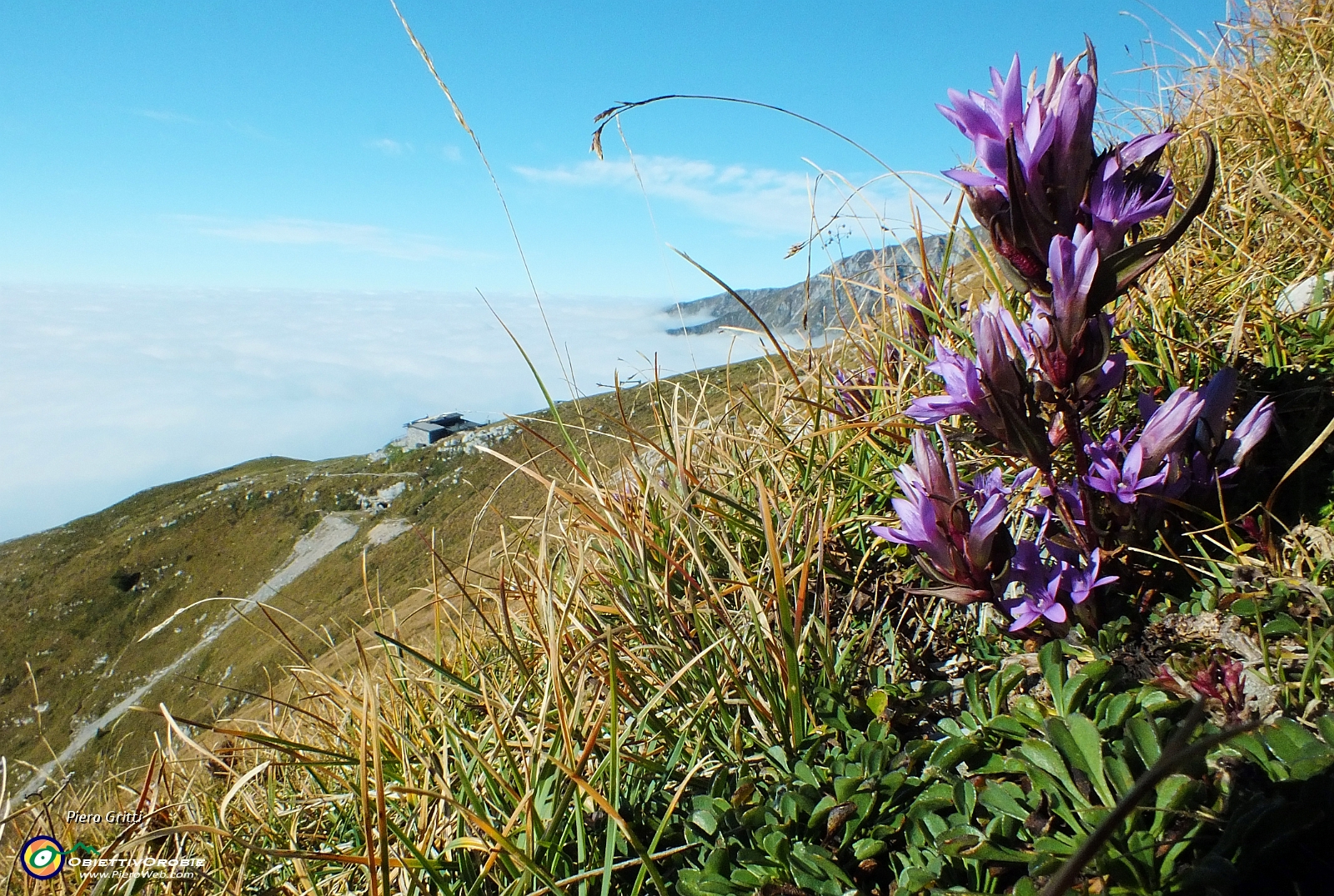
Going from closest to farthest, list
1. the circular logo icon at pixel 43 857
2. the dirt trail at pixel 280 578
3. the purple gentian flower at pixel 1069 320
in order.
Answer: the purple gentian flower at pixel 1069 320
the circular logo icon at pixel 43 857
the dirt trail at pixel 280 578

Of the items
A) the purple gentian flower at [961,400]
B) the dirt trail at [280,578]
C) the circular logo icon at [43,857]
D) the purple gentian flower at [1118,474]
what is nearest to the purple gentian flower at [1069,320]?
the purple gentian flower at [961,400]

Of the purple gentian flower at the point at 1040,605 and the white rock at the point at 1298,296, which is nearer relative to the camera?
the purple gentian flower at the point at 1040,605

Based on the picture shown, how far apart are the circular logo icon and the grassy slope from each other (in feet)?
155

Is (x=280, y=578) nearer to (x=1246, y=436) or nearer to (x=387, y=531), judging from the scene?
(x=387, y=531)

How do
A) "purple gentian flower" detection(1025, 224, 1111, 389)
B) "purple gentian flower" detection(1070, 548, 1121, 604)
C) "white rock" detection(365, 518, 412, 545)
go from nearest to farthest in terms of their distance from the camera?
"purple gentian flower" detection(1025, 224, 1111, 389) → "purple gentian flower" detection(1070, 548, 1121, 604) → "white rock" detection(365, 518, 412, 545)

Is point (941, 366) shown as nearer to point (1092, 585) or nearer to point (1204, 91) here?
point (1092, 585)

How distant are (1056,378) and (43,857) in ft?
12.3

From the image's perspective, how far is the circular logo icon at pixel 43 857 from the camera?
2.63 metres

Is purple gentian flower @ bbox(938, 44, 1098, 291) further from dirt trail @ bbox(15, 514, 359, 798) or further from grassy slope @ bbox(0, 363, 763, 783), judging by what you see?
dirt trail @ bbox(15, 514, 359, 798)

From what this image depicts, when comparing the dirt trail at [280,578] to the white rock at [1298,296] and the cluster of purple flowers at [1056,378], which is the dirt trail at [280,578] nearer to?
the cluster of purple flowers at [1056,378]

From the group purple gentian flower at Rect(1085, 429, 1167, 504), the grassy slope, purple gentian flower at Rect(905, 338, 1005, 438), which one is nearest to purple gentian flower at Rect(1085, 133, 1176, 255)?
purple gentian flower at Rect(905, 338, 1005, 438)

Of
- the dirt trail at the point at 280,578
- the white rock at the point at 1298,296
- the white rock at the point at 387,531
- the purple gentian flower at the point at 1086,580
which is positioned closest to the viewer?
the purple gentian flower at the point at 1086,580

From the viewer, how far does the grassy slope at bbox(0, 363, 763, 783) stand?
198 ft

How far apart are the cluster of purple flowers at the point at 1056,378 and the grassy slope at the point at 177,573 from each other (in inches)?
1933
